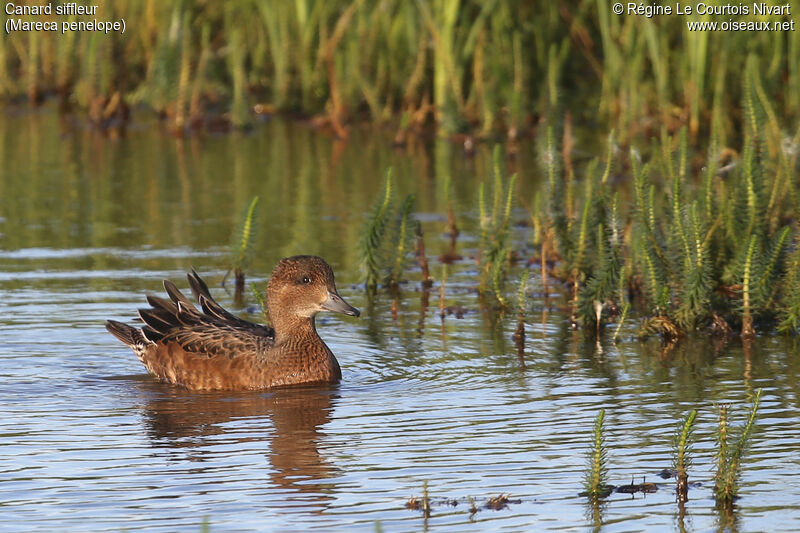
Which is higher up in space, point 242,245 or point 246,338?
point 242,245

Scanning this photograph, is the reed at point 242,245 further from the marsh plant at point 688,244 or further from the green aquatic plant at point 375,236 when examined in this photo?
the marsh plant at point 688,244

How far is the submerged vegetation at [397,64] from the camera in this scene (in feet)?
51.1

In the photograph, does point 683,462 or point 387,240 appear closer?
point 683,462

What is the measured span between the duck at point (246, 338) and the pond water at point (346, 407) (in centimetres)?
15

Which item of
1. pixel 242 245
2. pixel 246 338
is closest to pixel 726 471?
pixel 246 338

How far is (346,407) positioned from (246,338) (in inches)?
44.1

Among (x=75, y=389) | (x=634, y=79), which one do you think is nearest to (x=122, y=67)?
(x=634, y=79)

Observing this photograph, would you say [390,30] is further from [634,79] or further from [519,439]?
[519,439]

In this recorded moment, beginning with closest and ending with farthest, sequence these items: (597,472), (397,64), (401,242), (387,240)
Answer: (597,472) < (401,242) < (387,240) < (397,64)

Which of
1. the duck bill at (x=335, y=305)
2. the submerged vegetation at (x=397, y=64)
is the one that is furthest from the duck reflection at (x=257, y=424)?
the submerged vegetation at (x=397, y=64)

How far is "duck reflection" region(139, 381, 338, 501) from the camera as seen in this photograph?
22.0 ft

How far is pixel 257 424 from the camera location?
7566mm

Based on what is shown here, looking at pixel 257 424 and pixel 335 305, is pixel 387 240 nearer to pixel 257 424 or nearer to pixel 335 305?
pixel 335 305

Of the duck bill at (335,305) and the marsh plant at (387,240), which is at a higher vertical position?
the marsh plant at (387,240)
